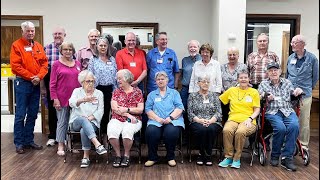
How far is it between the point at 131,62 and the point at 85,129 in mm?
975

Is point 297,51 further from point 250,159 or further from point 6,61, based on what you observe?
point 6,61

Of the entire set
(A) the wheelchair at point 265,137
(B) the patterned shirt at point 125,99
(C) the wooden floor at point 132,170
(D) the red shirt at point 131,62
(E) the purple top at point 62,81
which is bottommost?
(C) the wooden floor at point 132,170

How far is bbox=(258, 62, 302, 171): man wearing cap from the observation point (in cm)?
348

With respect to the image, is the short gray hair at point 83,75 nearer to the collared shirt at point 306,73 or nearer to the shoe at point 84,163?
the shoe at point 84,163

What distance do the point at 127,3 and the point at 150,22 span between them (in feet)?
1.72

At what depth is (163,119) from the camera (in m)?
3.55

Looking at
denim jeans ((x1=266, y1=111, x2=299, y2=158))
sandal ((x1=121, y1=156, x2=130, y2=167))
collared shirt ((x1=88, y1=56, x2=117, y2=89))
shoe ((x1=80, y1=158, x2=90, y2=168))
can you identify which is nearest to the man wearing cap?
denim jeans ((x1=266, y1=111, x2=299, y2=158))

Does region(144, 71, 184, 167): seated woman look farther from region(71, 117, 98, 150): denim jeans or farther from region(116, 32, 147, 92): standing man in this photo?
region(71, 117, 98, 150): denim jeans

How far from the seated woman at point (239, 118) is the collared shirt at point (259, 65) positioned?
357 mm

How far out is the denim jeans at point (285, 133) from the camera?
3.48 metres

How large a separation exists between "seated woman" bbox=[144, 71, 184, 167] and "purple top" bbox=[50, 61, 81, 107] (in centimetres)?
94

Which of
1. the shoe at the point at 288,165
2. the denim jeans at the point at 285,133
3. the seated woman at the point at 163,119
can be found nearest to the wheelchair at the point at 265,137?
the denim jeans at the point at 285,133

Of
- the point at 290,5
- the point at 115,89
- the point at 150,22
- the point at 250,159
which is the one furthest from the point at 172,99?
the point at 290,5

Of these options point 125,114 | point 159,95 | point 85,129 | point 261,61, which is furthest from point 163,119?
point 261,61
